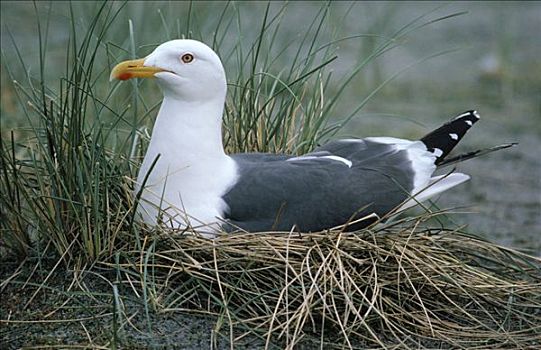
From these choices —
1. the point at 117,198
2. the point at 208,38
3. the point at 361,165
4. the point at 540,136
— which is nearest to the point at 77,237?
the point at 117,198

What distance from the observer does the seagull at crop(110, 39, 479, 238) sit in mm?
4586

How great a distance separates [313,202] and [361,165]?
35cm

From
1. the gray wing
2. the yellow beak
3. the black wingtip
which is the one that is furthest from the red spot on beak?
the black wingtip

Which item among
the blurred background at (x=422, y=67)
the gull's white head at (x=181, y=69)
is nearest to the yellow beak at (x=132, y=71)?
the gull's white head at (x=181, y=69)

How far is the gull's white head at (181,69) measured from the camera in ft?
15.0

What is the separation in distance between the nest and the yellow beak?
23.8 inches

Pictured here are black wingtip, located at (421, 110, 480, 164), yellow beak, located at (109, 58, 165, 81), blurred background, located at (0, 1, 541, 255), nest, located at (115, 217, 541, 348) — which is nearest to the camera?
nest, located at (115, 217, 541, 348)

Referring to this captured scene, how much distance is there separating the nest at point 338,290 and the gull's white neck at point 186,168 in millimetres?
145

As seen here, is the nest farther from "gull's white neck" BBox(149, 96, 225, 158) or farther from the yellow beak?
the yellow beak

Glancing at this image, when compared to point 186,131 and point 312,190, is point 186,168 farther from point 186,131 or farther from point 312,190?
point 312,190

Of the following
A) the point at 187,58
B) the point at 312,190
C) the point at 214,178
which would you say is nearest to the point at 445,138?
the point at 312,190

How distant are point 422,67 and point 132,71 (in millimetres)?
5235

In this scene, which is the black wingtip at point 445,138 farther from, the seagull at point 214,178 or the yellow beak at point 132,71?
the yellow beak at point 132,71

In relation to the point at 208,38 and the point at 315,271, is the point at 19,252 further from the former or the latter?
the point at 208,38
